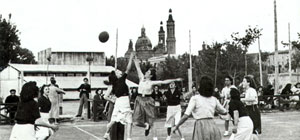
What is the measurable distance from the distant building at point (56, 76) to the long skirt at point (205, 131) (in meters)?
49.8

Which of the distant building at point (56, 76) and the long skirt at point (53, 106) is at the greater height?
the distant building at point (56, 76)

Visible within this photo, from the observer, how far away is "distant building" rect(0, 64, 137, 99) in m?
57.6

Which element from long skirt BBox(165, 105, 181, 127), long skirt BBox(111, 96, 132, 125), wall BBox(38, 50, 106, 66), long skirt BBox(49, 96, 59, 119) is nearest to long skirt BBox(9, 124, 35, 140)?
long skirt BBox(111, 96, 132, 125)

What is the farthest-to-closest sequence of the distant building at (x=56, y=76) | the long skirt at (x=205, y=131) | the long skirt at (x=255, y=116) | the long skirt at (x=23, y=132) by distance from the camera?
the distant building at (x=56, y=76) < the long skirt at (x=255, y=116) < the long skirt at (x=23, y=132) < the long skirt at (x=205, y=131)

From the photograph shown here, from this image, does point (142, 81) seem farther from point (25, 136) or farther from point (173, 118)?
point (25, 136)

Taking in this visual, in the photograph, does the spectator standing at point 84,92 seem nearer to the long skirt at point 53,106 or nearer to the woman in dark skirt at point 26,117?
the long skirt at point 53,106

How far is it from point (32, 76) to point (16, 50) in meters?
5.26

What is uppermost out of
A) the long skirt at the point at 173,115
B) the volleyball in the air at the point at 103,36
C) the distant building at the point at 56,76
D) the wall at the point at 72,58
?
the wall at the point at 72,58

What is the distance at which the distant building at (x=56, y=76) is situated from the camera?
5759 cm

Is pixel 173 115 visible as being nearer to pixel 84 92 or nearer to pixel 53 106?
pixel 53 106

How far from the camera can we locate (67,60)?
238 ft

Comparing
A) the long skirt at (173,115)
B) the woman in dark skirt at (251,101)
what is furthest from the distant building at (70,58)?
the woman in dark skirt at (251,101)

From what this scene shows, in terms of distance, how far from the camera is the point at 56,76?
2525 inches

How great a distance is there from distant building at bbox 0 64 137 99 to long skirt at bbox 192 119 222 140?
4975cm
